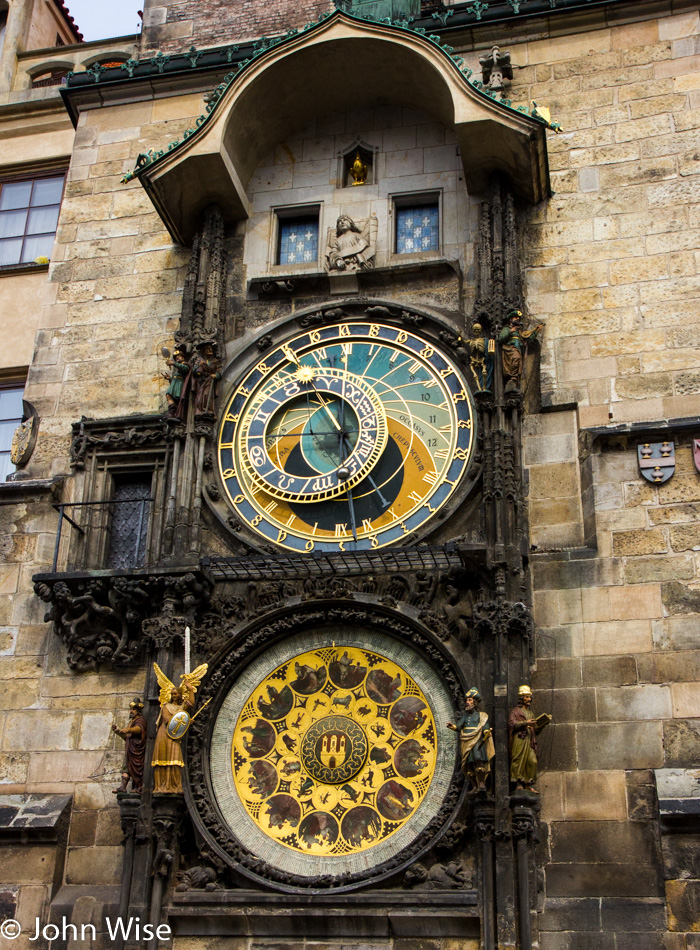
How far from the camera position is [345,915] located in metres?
9.12

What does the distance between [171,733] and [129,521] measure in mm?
2402

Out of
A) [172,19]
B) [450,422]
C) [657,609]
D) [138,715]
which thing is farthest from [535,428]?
[172,19]

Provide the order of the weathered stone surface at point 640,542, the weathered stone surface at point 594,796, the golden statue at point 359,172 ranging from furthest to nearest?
the golden statue at point 359,172, the weathered stone surface at point 640,542, the weathered stone surface at point 594,796

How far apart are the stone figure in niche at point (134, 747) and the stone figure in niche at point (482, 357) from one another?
3.70 m

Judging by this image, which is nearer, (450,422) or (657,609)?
(657,609)

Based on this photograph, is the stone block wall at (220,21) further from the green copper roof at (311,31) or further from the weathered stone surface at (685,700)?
the weathered stone surface at (685,700)

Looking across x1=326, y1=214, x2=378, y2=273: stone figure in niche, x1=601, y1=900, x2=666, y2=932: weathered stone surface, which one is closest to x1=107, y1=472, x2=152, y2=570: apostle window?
x1=326, y1=214, x2=378, y2=273: stone figure in niche

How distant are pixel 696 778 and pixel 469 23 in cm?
722

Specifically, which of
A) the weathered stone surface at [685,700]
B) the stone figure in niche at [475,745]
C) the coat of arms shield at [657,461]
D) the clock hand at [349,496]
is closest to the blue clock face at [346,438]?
the clock hand at [349,496]

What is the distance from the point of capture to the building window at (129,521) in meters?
11.2

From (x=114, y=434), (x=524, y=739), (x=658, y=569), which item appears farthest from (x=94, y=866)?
(x=658, y=569)

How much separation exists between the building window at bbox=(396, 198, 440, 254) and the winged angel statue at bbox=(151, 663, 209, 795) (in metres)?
4.40

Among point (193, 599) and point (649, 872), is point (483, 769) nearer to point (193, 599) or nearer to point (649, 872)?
point (649, 872)

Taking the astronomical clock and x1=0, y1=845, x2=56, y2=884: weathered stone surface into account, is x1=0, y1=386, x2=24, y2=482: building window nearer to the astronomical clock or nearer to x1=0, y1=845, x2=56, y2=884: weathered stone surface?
the astronomical clock
